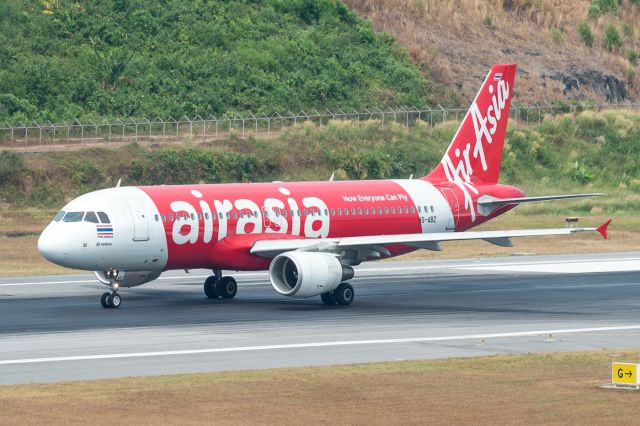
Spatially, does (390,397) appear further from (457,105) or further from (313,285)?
(457,105)

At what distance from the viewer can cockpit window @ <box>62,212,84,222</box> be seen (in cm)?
4568

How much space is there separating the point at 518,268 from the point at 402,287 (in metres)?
9.91

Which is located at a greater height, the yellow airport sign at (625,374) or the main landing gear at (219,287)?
the yellow airport sign at (625,374)

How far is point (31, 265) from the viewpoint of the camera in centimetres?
6500

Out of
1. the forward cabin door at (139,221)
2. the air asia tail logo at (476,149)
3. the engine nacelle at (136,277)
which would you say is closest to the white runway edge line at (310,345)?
the forward cabin door at (139,221)

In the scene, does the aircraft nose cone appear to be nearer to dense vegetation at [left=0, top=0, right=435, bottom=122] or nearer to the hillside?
dense vegetation at [left=0, top=0, right=435, bottom=122]

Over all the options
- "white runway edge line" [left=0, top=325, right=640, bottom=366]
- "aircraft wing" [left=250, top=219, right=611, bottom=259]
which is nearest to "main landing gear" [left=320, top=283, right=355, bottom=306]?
"aircraft wing" [left=250, top=219, right=611, bottom=259]

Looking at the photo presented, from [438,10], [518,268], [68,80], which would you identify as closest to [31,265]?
[518,268]

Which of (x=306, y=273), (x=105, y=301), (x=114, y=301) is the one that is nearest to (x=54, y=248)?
(x=105, y=301)

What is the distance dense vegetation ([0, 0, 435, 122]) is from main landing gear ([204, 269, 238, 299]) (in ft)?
152

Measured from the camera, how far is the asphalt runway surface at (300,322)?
34.5 meters

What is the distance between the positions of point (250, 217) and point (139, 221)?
179 inches

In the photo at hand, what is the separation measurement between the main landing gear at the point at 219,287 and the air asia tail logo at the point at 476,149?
1126 centimetres

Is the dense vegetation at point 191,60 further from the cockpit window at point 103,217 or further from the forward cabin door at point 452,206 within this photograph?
the cockpit window at point 103,217
